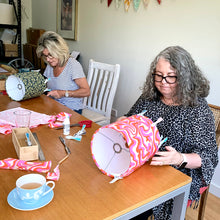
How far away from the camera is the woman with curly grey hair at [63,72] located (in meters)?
2.01

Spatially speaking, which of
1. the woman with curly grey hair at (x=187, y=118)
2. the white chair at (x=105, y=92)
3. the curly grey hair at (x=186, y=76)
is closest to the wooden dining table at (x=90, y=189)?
the woman with curly grey hair at (x=187, y=118)

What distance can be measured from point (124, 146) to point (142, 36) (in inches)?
70.8

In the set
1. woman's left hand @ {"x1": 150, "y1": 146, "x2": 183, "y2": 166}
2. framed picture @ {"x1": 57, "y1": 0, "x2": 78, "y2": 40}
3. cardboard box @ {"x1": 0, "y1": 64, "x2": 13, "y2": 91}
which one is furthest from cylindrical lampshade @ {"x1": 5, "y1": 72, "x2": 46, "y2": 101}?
framed picture @ {"x1": 57, "y1": 0, "x2": 78, "y2": 40}

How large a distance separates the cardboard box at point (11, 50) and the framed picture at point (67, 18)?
0.87 metres

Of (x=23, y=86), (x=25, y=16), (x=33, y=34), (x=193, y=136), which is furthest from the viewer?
(x=25, y=16)

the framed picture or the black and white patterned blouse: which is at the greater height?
the framed picture

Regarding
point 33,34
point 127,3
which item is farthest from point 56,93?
point 33,34

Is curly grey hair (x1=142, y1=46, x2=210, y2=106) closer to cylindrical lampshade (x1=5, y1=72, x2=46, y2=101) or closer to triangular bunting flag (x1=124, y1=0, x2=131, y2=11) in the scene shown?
cylindrical lampshade (x1=5, y1=72, x2=46, y2=101)

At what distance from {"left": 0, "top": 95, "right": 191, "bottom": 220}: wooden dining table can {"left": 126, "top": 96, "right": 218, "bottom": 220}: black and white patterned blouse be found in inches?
9.2

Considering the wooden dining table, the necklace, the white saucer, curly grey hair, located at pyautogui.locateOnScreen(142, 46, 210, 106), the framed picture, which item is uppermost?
the framed picture

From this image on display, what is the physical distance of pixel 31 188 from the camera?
2.49ft

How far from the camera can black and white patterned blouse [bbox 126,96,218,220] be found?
1158mm

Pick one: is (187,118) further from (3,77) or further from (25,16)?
(25,16)

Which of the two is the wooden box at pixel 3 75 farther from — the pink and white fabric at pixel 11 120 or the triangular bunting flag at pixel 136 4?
the triangular bunting flag at pixel 136 4
